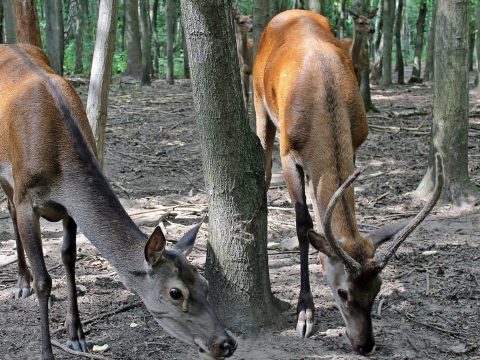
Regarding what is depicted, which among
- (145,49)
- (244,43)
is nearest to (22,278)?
(244,43)

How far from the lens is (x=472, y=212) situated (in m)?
7.26

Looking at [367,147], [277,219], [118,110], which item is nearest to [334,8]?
[118,110]

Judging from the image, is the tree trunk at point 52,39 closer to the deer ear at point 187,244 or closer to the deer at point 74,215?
the deer at point 74,215

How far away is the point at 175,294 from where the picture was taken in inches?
156

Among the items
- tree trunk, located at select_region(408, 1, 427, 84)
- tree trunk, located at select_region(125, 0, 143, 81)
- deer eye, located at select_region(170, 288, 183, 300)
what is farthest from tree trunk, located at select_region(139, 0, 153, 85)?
deer eye, located at select_region(170, 288, 183, 300)

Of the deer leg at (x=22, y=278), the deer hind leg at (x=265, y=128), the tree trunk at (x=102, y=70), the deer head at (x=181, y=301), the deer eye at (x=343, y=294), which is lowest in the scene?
the deer leg at (x=22, y=278)

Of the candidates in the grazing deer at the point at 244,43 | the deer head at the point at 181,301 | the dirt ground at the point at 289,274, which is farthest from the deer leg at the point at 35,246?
the grazing deer at the point at 244,43

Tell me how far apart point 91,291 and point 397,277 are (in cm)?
255

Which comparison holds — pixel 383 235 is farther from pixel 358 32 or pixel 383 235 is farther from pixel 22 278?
pixel 358 32

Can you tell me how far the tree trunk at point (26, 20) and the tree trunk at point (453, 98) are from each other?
13.9ft

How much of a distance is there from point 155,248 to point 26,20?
156 inches

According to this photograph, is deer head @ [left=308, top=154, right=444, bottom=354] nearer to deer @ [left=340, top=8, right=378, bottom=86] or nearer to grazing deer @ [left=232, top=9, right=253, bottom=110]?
deer @ [left=340, top=8, right=378, bottom=86]

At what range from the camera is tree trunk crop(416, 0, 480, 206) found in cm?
732

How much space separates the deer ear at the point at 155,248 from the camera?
388 centimetres
